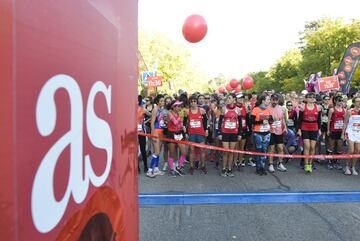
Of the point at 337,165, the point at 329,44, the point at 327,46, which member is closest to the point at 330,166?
the point at 337,165

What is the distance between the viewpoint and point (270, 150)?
8.39 metres

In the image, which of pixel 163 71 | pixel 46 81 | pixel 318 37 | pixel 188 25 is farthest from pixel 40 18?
pixel 318 37

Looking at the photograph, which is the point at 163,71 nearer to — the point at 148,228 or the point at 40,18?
the point at 148,228

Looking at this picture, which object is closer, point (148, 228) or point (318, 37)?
point (148, 228)

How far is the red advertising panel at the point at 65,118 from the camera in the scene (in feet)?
2.32

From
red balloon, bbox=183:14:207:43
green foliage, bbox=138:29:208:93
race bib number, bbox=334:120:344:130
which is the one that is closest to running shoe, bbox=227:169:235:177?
race bib number, bbox=334:120:344:130

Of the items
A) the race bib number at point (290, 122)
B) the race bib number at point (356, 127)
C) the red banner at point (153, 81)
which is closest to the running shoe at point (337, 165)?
the race bib number at point (356, 127)

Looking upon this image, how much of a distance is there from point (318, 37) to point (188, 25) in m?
36.8

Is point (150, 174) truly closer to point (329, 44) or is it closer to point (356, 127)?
point (356, 127)

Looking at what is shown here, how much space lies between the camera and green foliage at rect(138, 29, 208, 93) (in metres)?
37.0

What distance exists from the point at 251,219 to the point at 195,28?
7.00 m

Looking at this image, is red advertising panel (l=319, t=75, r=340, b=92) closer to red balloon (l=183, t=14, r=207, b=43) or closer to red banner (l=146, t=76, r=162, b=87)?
red balloon (l=183, t=14, r=207, b=43)

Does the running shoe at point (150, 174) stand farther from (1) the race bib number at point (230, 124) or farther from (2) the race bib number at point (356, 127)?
(2) the race bib number at point (356, 127)

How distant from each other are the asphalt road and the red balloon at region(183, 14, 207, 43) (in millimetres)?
5393
